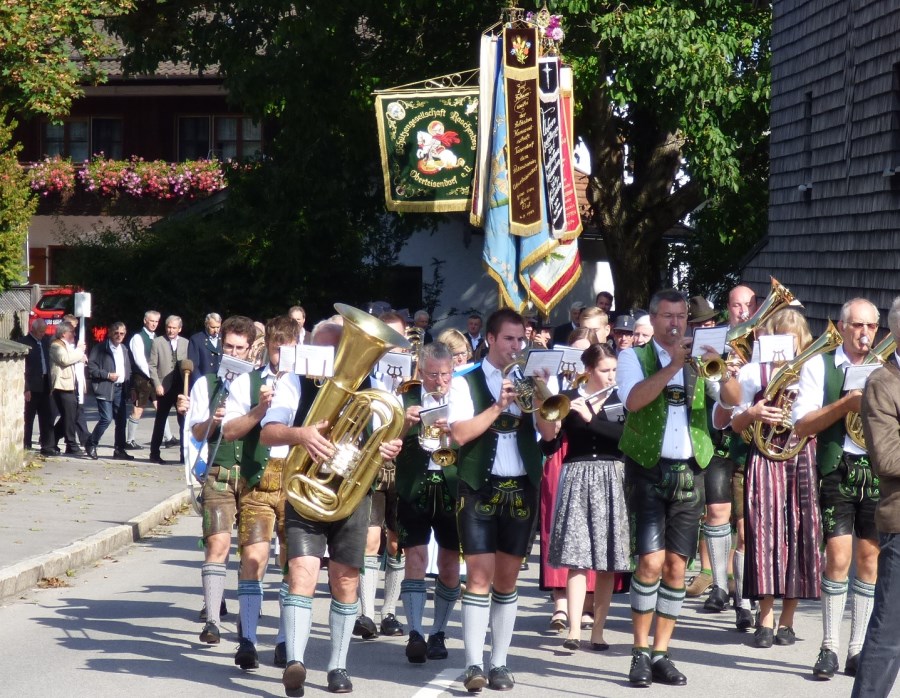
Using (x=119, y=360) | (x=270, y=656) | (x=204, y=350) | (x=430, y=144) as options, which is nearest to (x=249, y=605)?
(x=270, y=656)

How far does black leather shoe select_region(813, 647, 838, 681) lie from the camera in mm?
7527

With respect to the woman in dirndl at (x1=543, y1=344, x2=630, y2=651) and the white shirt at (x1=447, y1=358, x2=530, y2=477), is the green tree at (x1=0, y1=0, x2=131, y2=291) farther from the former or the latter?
the white shirt at (x1=447, y1=358, x2=530, y2=477)

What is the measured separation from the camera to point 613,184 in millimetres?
23641

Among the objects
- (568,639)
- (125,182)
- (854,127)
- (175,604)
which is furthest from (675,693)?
(125,182)

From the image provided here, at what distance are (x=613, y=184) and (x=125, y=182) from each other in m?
16.9

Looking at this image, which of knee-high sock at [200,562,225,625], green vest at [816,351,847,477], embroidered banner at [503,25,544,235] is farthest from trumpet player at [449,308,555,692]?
embroidered banner at [503,25,544,235]

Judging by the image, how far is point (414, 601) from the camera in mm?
8062

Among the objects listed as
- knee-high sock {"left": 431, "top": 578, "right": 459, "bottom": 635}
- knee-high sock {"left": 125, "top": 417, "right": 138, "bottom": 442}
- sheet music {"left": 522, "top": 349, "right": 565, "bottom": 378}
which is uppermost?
sheet music {"left": 522, "top": 349, "right": 565, "bottom": 378}

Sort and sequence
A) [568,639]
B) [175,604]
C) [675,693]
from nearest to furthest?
[675,693], [568,639], [175,604]

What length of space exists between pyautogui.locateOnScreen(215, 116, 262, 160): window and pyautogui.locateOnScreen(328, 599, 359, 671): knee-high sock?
32.4 meters

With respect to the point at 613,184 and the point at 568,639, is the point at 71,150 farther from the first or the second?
the point at 568,639

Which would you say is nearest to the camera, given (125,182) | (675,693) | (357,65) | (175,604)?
(675,693)

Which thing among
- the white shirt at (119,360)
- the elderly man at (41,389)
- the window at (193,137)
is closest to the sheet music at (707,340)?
the white shirt at (119,360)

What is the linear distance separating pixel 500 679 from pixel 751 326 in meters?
2.80
